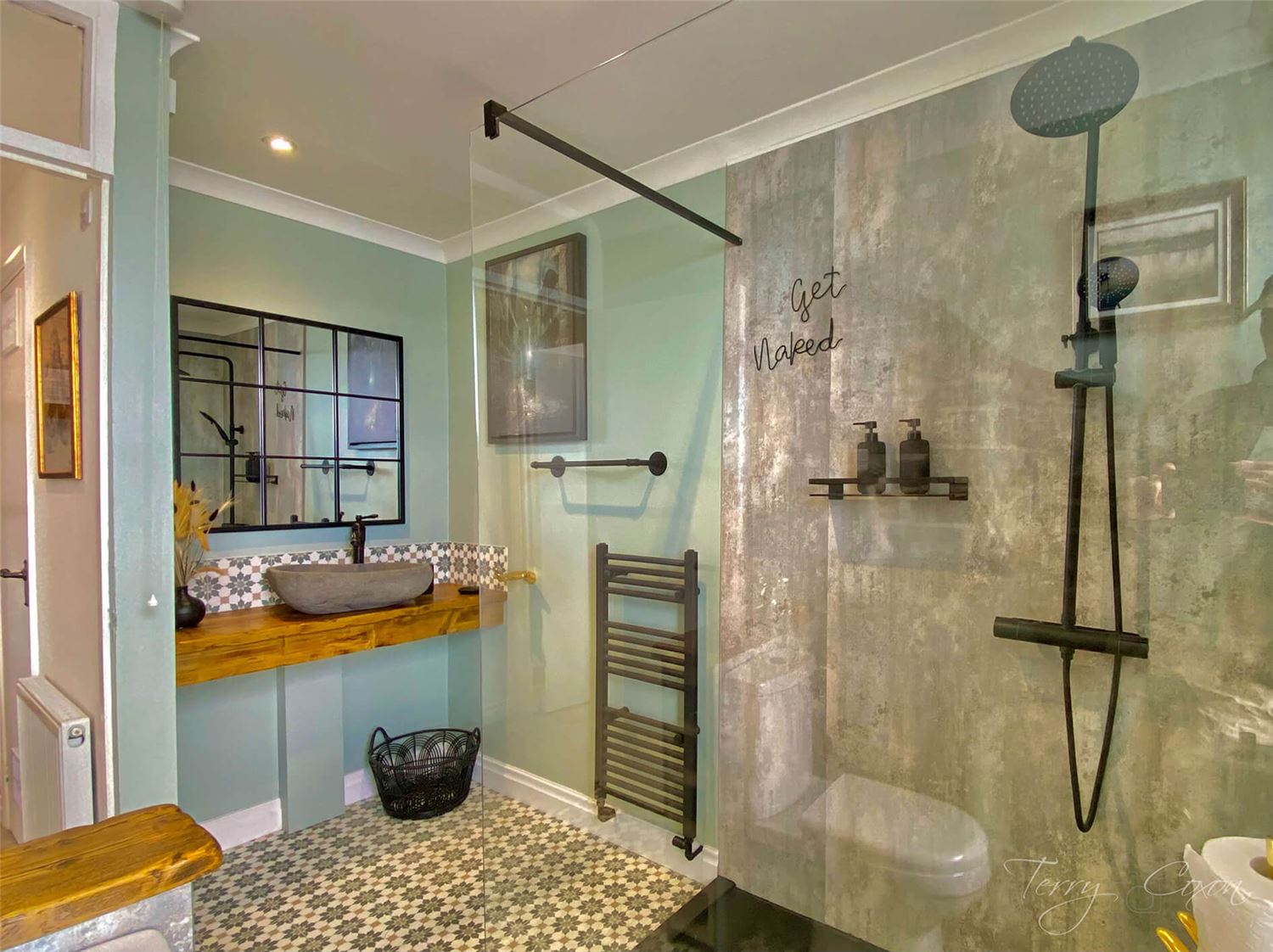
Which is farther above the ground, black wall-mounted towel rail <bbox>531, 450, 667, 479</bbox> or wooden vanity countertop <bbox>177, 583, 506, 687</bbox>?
black wall-mounted towel rail <bbox>531, 450, 667, 479</bbox>

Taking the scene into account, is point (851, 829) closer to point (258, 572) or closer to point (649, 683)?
point (649, 683)

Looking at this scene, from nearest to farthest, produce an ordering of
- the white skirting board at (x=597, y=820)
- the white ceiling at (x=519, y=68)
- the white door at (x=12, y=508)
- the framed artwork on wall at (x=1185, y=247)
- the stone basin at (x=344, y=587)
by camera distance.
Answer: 1. the framed artwork on wall at (x=1185, y=247)
2. the white ceiling at (x=519, y=68)
3. the white door at (x=12, y=508)
4. the white skirting board at (x=597, y=820)
5. the stone basin at (x=344, y=587)

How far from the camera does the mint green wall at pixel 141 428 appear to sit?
1.57 m

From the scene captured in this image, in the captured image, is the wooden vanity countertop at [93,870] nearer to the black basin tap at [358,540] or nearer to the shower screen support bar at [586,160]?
the shower screen support bar at [586,160]

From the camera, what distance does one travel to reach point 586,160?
6.44ft

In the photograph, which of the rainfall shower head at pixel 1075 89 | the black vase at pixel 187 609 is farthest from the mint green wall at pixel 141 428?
the rainfall shower head at pixel 1075 89

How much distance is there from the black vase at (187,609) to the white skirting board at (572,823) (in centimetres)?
82

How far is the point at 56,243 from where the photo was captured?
1.82 meters

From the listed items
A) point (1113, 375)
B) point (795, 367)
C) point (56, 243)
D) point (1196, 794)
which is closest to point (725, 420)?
point (795, 367)

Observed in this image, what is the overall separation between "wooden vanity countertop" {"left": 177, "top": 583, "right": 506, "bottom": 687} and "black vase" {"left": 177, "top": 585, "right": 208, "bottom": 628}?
0.10 ft

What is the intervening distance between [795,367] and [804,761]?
120 cm

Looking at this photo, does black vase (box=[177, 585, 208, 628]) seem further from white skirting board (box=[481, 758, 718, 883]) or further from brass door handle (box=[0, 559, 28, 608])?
white skirting board (box=[481, 758, 718, 883])

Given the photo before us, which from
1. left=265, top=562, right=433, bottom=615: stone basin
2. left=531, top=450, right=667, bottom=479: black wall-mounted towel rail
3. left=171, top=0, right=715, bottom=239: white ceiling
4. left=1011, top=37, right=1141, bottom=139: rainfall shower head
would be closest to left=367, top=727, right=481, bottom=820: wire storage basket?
left=265, top=562, right=433, bottom=615: stone basin

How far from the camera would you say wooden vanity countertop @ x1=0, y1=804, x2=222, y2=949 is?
75 cm
